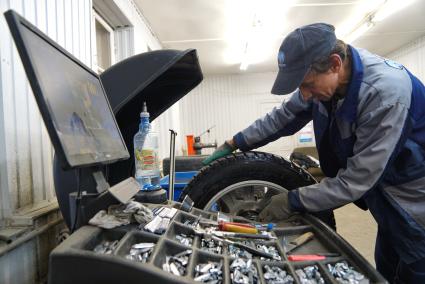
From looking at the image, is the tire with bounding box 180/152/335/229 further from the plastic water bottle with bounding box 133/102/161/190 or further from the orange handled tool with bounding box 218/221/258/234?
the orange handled tool with bounding box 218/221/258/234

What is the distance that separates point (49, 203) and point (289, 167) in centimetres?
95

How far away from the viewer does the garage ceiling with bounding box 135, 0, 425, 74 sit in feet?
10.5

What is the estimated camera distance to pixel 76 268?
47 centimetres

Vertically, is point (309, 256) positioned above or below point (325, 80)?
below

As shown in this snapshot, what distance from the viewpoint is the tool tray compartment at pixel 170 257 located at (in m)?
0.46

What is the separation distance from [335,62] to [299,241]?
2.26 feet

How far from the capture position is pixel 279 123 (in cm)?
143

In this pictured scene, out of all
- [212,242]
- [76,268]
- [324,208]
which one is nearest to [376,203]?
[324,208]

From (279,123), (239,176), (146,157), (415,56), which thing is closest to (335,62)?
(279,123)

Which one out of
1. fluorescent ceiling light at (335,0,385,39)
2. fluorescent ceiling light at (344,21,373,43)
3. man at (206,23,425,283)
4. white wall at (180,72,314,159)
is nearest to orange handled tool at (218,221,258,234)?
man at (206,23,425,283)

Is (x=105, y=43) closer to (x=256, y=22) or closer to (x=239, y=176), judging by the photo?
(x=256, y=22)

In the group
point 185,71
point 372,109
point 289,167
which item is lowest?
point 289,167

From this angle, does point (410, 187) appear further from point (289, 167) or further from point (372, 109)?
point (289, 167)

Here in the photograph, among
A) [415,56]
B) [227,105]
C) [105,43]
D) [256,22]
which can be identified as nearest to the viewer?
[105,43]
